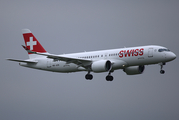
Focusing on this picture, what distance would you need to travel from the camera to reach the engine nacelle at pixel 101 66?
63125 mm

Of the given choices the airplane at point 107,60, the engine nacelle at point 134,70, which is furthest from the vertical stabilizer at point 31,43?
the engine nacelle at point 134,70

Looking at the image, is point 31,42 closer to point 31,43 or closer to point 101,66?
point 31,43

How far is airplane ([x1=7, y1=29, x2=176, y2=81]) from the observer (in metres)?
62.5

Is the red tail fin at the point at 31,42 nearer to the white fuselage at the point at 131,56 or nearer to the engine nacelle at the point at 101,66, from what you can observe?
the white fuselage at the point at 131,56

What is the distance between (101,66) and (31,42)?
18.5 m

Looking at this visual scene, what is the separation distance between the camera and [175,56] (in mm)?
62469

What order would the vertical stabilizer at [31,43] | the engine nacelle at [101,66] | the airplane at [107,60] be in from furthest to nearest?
the vertical stabilizer at [31,43] < the engine nacelle at [101,66] < the airplane at [107,60]

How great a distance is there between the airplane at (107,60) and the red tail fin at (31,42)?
1.81 metres

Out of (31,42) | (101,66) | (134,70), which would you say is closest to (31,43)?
(31,42)

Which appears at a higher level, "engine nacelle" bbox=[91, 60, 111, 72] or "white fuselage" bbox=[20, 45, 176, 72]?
"white fuselage" bbox=[20, 45, 176, 72]

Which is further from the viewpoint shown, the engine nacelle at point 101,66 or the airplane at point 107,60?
the engine nacelle at point 101,66

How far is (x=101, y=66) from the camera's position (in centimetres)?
6316

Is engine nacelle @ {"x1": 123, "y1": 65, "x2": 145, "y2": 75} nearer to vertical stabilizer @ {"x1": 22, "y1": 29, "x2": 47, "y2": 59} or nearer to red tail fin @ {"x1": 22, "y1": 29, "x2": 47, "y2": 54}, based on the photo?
vertical stabilizer @ {"x1": 22, "y1": 29, "x2": 47, "y2": 59}

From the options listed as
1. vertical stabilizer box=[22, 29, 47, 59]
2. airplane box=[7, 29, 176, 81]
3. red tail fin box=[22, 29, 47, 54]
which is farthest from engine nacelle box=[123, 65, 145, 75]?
red tail fin box=[22, 29, 47, 54]
